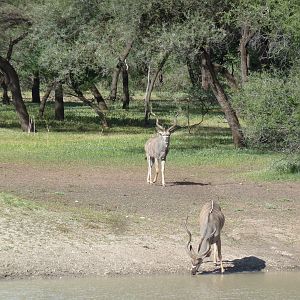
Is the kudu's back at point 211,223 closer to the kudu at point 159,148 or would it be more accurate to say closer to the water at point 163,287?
the water at point 163,287

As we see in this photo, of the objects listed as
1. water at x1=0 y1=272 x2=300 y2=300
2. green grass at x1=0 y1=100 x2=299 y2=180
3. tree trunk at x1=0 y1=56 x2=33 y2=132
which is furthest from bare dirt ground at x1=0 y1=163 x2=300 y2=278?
tree trunk at x1=0 y1=56 x2=33 y2=132

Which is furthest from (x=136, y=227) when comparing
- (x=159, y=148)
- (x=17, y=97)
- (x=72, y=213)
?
(x=17, y=97)

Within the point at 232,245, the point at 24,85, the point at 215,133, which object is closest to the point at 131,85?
the point at 24,85

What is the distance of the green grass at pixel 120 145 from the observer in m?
27.6

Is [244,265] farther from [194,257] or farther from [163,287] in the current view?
[163,287]

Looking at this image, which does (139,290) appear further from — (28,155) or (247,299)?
(28,155)

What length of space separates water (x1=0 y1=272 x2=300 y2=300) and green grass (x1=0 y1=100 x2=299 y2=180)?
33.8 ft

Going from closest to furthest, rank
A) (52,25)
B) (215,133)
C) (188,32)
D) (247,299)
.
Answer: (247,299)
(188,32)
(52,25)
(215,133)

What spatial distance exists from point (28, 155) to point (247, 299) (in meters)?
17.8

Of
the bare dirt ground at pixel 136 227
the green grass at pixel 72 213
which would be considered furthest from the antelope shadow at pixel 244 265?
the green grass at pixel 72 213

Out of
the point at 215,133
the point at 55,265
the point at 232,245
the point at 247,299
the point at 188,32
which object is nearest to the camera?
the point at 247,299

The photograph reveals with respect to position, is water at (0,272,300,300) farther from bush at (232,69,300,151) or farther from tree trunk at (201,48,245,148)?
tree trunk at (201,48,245,148)

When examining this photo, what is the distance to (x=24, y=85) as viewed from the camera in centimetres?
7694

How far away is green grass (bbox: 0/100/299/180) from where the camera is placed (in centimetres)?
2756
